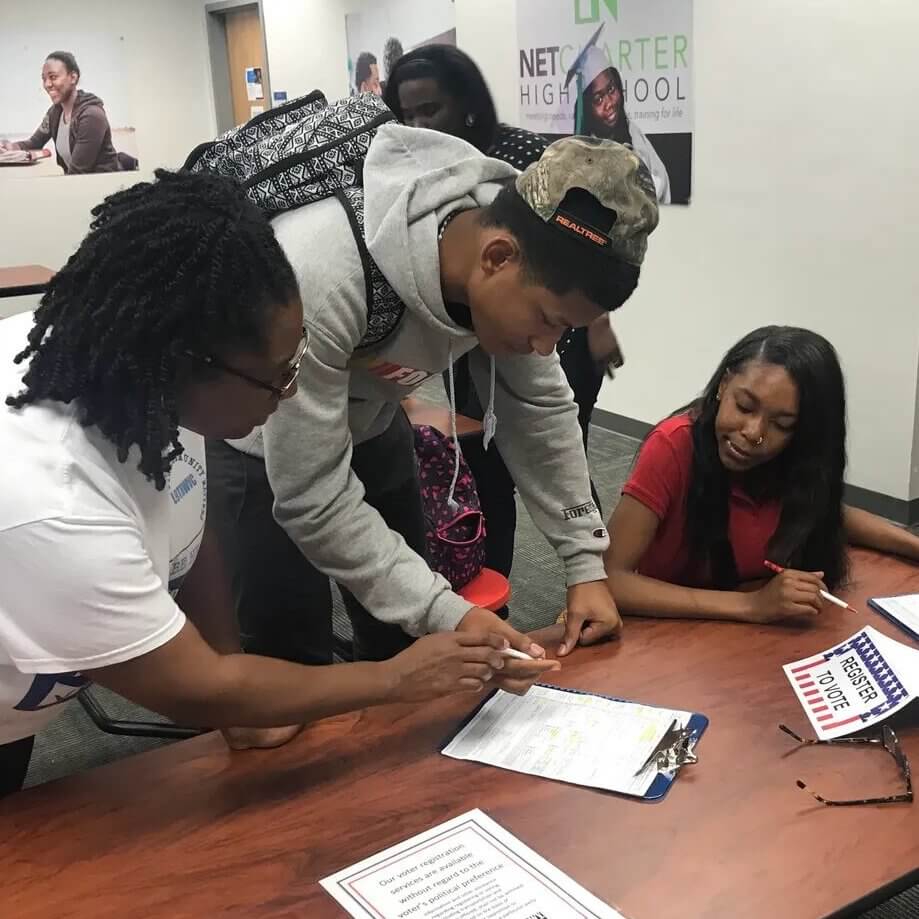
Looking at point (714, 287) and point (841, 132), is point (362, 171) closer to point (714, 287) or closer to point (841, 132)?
point (841, 132)

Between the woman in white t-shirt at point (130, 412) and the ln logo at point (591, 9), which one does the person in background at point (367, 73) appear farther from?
the woman in white t-shirt at point (130, 412)

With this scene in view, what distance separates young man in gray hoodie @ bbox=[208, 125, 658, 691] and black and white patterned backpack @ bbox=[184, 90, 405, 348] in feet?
0.05

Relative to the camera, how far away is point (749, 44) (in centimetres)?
350

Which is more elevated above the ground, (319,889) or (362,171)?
(362,171)

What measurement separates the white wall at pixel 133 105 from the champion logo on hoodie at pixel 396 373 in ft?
18.0

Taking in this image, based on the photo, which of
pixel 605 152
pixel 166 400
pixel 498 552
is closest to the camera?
pixel 166 400

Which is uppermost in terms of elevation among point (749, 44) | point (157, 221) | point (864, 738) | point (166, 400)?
point (749, 44)

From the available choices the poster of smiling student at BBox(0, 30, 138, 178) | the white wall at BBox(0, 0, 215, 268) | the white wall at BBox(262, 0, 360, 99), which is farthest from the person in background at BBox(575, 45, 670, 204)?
the poster of smiling student at BBox(0, 30, 138, 178)

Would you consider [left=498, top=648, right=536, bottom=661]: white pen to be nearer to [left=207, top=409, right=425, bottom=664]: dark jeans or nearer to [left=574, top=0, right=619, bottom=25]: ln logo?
[left=207, top=409, right=425, bottom=664]: dark jeans

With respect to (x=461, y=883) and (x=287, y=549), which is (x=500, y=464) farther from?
(x=461, y=883)

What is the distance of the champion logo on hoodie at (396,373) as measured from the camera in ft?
4.40

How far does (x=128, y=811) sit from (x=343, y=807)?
231mm

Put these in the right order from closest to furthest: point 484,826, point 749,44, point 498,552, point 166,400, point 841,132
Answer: point 166,400 < point 484,826 < point 498,552 < point 841,132 < point 749,44

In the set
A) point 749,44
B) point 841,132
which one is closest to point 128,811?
point 841,132
